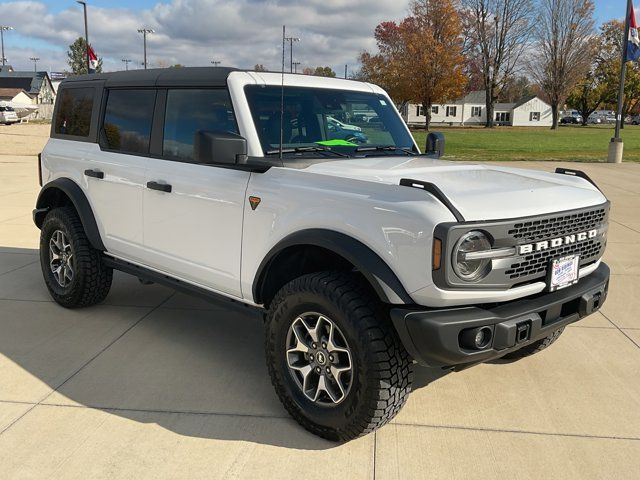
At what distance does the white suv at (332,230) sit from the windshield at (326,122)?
15 mm

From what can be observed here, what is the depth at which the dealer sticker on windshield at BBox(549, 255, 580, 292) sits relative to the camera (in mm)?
3133

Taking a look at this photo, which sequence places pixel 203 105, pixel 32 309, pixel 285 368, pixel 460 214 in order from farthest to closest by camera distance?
1. pixel 32 309
2. pixel 203 105
3. pixel 285 368
4. pixel 460 214

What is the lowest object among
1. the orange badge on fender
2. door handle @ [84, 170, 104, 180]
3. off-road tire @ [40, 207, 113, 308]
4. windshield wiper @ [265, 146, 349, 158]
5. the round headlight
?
off-road tire @ [40, 207, 113, 308]

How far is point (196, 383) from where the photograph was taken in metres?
3.86

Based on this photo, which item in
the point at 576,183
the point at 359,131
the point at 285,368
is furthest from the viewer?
the point at 359,131

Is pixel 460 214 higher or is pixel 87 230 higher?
pixel 460 214

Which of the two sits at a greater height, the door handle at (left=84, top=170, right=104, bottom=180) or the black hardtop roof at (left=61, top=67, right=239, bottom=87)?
the black hardtop roof at (left=61, top=67, right=239, bottom=87)

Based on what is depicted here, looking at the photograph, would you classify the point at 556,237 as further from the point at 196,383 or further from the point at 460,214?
the point at 196,383

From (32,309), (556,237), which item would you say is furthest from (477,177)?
(32,309)

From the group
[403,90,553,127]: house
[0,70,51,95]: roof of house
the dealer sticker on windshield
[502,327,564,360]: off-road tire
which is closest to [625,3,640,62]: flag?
[502,327,564,360]: off-road tire

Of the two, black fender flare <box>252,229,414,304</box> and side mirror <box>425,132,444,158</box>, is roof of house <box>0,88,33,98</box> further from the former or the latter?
black fender flare <box>252,229,414,304</box>

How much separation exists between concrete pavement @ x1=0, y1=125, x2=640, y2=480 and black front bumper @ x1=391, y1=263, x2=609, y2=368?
61cm

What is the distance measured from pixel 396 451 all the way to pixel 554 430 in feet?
3.03

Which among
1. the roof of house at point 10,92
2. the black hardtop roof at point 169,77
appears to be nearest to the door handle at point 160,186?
the black hardtop roof at point 169,77
